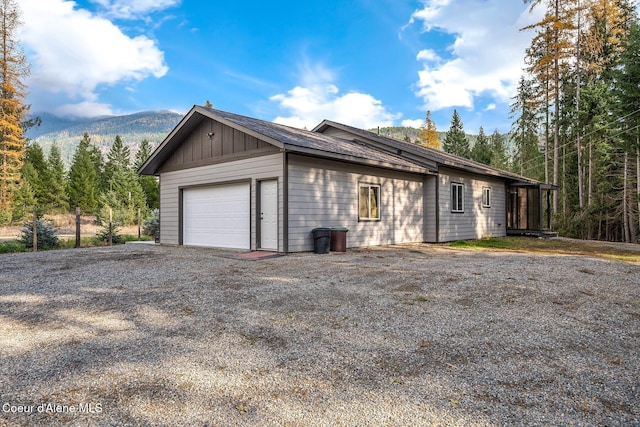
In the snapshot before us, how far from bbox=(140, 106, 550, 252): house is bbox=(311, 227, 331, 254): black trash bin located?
27cm

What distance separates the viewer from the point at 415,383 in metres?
2.44

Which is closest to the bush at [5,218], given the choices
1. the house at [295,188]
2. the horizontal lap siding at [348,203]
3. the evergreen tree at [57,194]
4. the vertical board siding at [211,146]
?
the evergreen tree at [57,194]

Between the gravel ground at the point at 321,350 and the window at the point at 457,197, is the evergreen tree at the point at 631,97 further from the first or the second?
the gravel ground at the point at 321,350

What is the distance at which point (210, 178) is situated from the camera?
11.3m

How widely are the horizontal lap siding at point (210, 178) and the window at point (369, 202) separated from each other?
2.98 metres

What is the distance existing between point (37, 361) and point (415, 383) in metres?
2.88

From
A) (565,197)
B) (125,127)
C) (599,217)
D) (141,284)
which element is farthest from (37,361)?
(125,127)

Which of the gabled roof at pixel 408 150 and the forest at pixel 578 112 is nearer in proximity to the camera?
the gabled roof at pixel 408 150

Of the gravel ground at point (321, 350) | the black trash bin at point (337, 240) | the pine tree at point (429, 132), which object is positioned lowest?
the gravel ground at point (321, 350)

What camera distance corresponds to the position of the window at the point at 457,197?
13.7 metres

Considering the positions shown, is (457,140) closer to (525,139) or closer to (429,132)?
(429,132)

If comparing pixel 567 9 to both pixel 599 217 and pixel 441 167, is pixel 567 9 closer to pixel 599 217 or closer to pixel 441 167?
pixel 599 217

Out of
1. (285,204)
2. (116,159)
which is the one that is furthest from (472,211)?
(116,159)

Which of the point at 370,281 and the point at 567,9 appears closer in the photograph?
the point at 370,281
